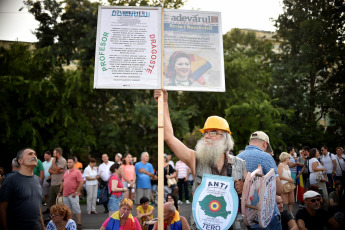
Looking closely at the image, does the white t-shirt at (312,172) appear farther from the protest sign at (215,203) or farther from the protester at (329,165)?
the protest sign at (215,203)

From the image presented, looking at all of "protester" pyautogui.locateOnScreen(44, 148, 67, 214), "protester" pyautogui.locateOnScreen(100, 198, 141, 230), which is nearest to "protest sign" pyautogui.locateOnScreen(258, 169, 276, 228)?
"protester" pyautogui.locateOnScreen(100, 198, 141, 230)

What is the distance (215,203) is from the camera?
3.64 meters

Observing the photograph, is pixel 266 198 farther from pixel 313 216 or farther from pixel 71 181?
pixel 71 181

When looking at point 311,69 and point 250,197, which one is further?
point 311,69

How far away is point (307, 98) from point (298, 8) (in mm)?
7950

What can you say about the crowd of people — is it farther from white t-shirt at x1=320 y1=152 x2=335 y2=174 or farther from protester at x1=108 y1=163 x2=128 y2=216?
white t-shirt at x1=320 y1=152 x2=335 y2=174

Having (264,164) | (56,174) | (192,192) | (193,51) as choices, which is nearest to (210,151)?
(192,192)

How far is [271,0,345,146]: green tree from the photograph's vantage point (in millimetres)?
28703

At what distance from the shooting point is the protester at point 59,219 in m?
5.68

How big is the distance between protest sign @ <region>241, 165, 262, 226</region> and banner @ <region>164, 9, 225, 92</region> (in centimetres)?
120

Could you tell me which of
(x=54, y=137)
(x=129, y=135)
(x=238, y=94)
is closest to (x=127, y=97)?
(x=129, y=135)

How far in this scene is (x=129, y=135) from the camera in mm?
25625

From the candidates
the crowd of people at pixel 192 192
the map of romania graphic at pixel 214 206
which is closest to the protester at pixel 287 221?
the crowd of people at pixel 192 192

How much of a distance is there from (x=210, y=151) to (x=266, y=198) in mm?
790
